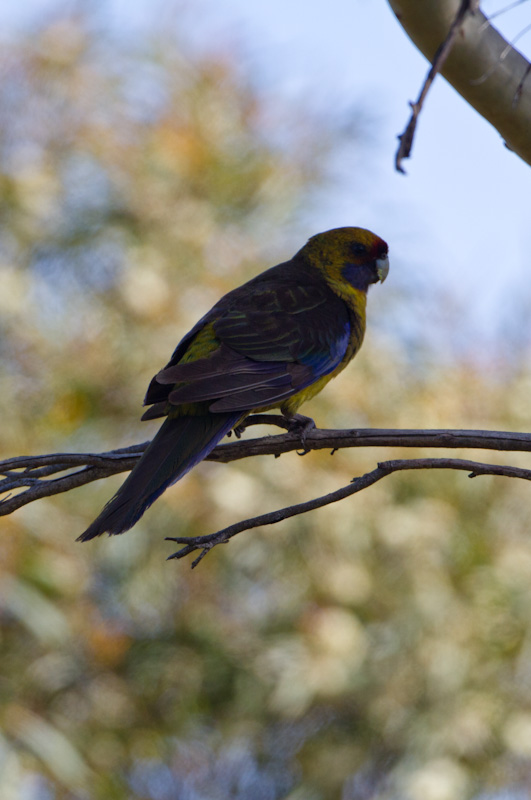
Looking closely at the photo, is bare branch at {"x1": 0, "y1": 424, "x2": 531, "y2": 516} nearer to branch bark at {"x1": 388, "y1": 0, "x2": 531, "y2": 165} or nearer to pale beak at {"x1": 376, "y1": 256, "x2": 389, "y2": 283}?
branch bark at {"x1": 388, "y1": 0, "x2": 531, "y2": 165}

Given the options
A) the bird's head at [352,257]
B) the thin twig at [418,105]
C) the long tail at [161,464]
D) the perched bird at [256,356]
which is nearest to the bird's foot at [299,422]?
the perched bird at [256,356]

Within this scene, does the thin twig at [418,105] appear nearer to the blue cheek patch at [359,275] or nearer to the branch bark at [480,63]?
the branch bark at [480,63]

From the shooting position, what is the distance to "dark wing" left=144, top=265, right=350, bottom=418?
9.07ft

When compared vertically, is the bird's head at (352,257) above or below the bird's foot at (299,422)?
above

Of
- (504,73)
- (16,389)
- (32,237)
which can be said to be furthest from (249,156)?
(504,73)

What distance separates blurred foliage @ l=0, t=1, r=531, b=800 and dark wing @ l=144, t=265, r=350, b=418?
7.90ft

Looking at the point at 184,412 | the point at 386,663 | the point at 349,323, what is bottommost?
the point at 386,663

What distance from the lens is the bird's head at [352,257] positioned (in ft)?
12.8

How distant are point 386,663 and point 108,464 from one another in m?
3.96

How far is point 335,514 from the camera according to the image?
587 centimetres

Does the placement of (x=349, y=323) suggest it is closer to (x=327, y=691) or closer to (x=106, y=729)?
(x=327, y=691)

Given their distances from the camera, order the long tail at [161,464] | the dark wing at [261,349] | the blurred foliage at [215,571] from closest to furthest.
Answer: the long tail at [161,464] < the dark wing at [261,349] < the blurred foliage at [215,571]

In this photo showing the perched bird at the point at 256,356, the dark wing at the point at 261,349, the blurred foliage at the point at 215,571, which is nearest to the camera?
the perched bird at the point at 256,356

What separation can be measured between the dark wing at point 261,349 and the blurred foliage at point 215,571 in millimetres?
2409
